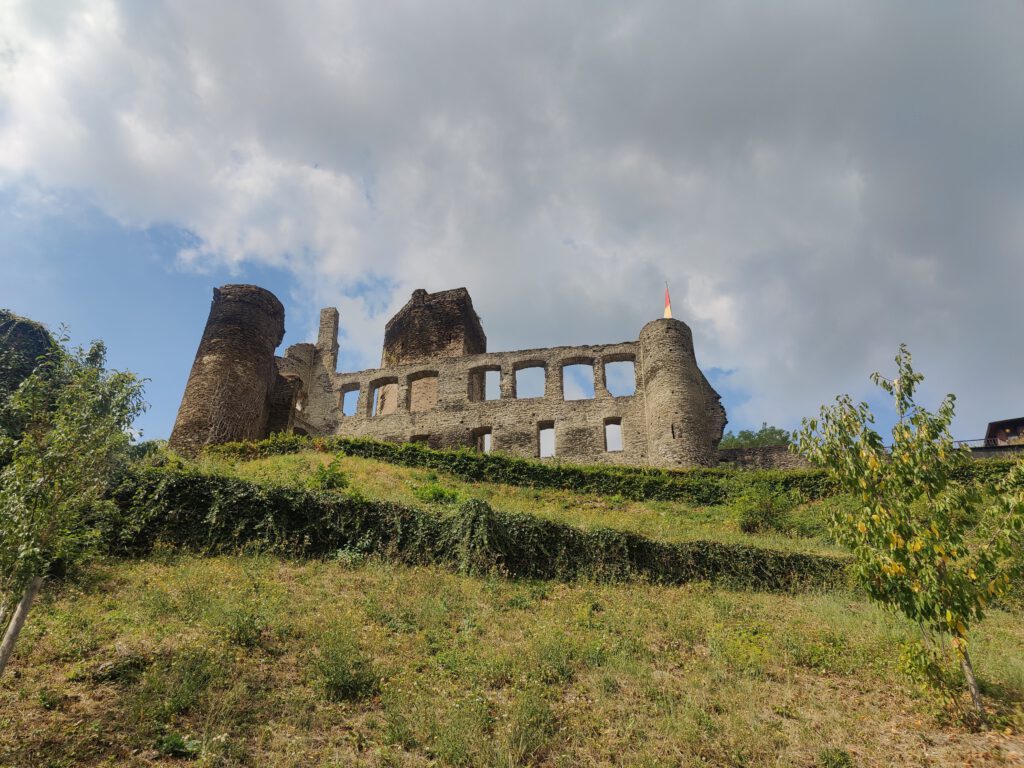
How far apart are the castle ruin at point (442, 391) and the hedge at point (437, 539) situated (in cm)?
944

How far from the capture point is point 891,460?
273 inches

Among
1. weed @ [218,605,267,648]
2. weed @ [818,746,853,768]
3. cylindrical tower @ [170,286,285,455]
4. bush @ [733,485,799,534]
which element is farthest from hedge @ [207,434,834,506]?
weed @ [818,746,853,768]

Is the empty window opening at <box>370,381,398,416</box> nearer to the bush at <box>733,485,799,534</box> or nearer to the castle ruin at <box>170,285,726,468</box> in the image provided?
the castle ruin at <box>170,285,726,468</box>

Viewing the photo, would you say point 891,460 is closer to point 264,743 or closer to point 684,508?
point 264,743

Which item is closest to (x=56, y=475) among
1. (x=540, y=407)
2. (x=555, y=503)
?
(x=555, y=503)

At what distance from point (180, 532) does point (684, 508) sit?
13.4 m

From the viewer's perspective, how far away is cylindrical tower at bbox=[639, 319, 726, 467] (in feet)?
74.2

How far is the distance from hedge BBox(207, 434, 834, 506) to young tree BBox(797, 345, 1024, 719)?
12130 mm

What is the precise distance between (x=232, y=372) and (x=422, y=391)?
1084 cm

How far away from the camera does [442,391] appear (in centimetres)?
2859

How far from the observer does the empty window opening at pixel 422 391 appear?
29.7m

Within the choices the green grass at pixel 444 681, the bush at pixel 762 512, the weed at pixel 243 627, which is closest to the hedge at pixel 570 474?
the bush at pixel 762 512

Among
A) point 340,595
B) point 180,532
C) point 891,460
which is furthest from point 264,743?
point 891,460

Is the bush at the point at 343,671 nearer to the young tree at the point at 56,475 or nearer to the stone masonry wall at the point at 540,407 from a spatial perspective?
the young tree at the point at 56,475
